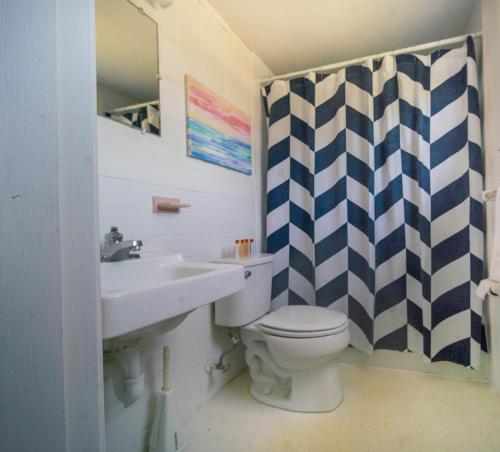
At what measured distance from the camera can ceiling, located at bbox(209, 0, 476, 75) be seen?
5.46ft

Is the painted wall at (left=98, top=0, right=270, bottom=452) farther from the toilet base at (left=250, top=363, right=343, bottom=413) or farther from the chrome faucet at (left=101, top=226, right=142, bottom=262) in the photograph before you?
the toilet base at (left=250, top=363, right=343, bottom=413)

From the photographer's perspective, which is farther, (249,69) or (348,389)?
(249,69)

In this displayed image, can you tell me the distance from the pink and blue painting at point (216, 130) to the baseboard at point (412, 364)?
54.5 inches

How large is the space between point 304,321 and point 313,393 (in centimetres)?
35

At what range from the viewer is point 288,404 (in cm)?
153

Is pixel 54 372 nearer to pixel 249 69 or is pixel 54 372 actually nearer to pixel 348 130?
pixel 348 130

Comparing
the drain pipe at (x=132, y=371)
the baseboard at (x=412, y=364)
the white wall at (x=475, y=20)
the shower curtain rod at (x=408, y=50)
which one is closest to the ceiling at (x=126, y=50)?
the drain pipe at (x=132, y=371)

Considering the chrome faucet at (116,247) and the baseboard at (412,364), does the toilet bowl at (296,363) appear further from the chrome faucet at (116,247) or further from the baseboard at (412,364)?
the chrome faucet at (116,247)

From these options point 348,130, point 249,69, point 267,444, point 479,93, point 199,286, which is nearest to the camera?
point 199,286

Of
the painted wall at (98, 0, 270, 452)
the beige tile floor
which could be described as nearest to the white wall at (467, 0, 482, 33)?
the painted wall at (98, 0, 270, 452)

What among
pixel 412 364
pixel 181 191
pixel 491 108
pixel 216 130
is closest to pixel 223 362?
pixel 181 191

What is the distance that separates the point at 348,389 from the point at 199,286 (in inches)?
51.3

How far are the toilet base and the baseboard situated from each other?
1.54 feet

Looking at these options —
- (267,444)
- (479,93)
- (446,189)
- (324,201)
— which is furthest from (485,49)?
(267,444)
